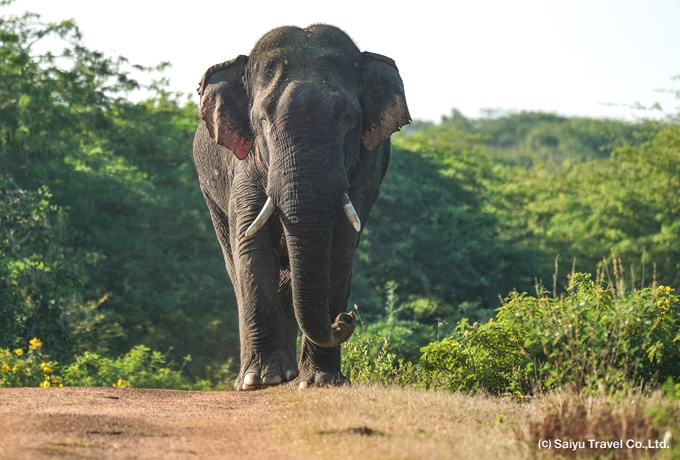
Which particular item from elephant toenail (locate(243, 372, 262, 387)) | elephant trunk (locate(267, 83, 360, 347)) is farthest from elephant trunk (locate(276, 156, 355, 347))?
elephant toenail (locate(243, 372, 262, 387))

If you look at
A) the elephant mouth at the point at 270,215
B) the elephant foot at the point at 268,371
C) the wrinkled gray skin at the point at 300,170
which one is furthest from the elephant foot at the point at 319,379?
the elephant mouth at the point at 270,215

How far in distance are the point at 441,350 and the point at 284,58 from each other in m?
2.69

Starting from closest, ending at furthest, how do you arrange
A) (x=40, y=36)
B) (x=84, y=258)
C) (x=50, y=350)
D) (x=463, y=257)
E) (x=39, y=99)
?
(x=50, y=350)
(x=84, y=258)
(x=39, y=99)
(x=40, y=36)
(x=463, y=257)

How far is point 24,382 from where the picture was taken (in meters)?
12.7

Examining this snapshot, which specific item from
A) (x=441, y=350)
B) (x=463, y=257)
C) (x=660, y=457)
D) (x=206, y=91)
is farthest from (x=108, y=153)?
(x=660, y=457)

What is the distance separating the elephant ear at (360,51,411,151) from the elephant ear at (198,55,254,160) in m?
1.01

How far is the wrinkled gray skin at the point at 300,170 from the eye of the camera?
9.26m

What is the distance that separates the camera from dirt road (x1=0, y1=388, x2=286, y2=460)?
22.0 ft

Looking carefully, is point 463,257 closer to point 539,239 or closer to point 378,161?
point 539,239

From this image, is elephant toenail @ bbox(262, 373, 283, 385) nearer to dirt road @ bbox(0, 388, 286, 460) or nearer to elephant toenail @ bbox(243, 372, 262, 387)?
elephant toenail @ bbox(243, 372, 262, 387)

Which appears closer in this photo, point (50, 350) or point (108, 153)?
point (50, 350)

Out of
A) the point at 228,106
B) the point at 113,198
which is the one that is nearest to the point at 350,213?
the point at 228,106

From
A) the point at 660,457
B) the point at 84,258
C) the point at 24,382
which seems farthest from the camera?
the point at 84,258

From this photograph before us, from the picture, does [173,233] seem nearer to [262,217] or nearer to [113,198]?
[113,198]
